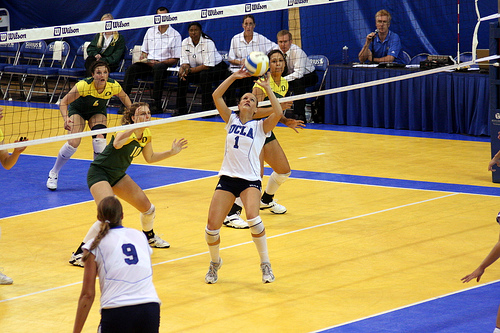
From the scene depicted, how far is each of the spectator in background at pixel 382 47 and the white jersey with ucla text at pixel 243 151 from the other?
8.21 meters

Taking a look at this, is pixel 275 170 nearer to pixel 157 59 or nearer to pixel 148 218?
pixel 148 218

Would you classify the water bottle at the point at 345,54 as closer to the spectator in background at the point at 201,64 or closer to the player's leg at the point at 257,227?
the spectator in background at the point at 201,64

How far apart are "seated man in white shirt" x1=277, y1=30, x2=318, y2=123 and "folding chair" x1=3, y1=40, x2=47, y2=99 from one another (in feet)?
22.1

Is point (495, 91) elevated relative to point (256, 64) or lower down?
lower down

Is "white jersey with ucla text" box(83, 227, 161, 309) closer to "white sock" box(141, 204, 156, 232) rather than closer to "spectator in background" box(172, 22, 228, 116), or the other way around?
"white sock" box(141, 204, 156, 232)

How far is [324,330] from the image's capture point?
20.9 ft

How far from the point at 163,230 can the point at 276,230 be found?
1361 millimetres

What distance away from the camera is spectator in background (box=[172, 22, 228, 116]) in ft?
55.2

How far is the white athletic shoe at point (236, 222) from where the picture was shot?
9508mm

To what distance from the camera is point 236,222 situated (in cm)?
954

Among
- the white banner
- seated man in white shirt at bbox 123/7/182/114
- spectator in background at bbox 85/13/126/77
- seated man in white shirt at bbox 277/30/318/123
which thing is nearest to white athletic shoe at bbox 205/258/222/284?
the white banner

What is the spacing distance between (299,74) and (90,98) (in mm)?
5969

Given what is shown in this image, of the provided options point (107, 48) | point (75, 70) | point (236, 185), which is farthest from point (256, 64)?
point (75, 70)

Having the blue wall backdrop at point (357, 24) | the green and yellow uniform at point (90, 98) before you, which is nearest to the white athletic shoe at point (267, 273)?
the green and yellow uniform at point (90, 98)
